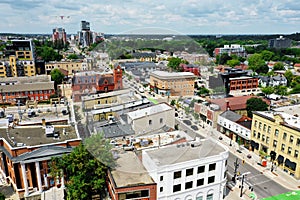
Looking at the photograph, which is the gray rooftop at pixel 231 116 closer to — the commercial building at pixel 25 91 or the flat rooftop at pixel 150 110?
the flat rooftop at pixel 150 110

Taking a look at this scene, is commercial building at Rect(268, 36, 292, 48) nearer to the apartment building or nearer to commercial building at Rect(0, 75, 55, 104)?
the apartment building

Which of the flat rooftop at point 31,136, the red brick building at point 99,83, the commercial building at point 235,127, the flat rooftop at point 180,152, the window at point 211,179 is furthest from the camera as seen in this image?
the commercial building at point 235,127

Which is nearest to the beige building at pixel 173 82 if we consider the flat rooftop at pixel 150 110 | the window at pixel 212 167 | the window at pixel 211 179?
the flat rooftop at pixel 150 110

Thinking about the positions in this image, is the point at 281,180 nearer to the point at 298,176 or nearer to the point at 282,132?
the point at 298,176

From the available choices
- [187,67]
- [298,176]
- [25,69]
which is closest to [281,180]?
[298,176]

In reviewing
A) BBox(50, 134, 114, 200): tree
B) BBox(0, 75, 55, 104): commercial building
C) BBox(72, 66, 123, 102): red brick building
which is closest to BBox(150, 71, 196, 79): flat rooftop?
BBox(72, 66, 123, 102): red brick building

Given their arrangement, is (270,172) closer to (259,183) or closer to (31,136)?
(259,183)
